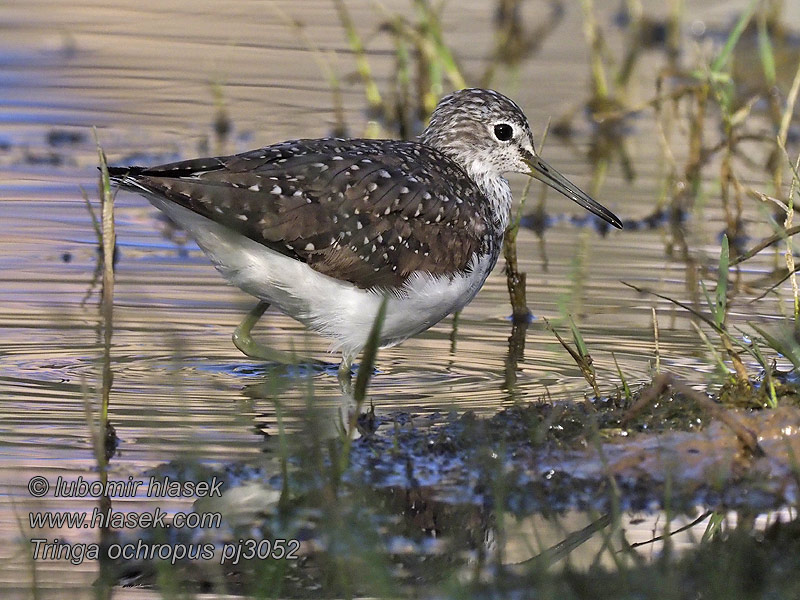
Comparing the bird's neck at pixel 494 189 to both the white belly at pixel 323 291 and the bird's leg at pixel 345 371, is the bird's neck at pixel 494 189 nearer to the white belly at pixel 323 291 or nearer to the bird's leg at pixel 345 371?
the white belly at pixel 323 291

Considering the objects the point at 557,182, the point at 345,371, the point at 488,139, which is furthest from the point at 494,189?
the point at 345,371

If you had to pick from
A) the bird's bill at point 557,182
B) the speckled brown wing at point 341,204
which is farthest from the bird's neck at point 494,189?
the speckled brown wing at point 341,204

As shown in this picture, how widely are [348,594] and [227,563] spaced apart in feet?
1.53

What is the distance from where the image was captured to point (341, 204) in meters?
6.04

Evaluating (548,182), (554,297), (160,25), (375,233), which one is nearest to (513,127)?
(548,182)

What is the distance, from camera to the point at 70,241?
8422mm

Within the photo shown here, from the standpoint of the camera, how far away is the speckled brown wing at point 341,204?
577 centimetres

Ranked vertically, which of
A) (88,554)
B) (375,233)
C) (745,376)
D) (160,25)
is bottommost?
(88,554)

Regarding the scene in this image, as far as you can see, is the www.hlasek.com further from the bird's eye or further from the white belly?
the bird's eye

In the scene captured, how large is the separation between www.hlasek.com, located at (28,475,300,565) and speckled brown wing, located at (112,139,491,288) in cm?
135

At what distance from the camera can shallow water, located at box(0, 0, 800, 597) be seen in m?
5.54

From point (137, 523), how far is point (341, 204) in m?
2.04

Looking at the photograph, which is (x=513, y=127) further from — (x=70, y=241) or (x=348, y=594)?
(x=348, y=594)

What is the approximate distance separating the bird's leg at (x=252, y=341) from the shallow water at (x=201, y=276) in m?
0.09
